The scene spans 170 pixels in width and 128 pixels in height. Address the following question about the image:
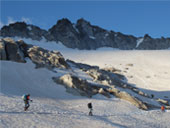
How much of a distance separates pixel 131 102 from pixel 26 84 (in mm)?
17814

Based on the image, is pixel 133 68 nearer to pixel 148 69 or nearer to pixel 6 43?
pixel 148 69

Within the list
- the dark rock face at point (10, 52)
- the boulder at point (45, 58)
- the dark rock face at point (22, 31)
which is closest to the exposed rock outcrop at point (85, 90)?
the boulder at point (45, 58)

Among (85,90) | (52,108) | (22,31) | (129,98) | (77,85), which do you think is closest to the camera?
(52,108)

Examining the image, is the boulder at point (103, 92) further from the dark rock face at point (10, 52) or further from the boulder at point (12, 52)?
the dark rock face at point (10, 52)

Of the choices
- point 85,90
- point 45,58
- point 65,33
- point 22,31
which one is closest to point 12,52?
point 45,58

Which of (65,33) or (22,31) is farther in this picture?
(65,33)

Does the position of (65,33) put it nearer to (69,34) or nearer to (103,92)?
(69,34)

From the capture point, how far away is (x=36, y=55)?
45031mm

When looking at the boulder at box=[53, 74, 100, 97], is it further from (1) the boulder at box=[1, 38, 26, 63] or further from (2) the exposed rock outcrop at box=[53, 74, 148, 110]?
(1) the boulder at box=[1, 38, 26, 63]

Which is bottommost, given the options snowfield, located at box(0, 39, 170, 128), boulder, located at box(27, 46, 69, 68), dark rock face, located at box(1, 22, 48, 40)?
snowfield, located at box(0, 39, 170, 128)

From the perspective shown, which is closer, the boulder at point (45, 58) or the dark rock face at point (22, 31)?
the boulder at point (45, 58)

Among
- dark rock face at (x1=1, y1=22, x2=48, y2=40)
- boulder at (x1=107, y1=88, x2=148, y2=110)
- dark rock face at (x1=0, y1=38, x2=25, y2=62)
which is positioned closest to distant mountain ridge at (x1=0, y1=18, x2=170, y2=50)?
dark rock face at (x1=1, y1=22, x2=48, y2=40)

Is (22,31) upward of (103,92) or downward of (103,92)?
upward

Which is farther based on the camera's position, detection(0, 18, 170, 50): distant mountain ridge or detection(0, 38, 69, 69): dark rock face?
detection(0, 18, 170, 50): distant mountain ridge
